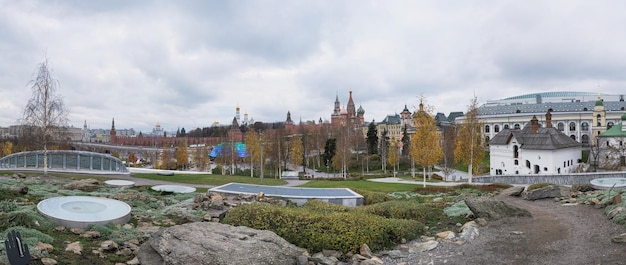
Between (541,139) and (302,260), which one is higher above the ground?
(541,139)

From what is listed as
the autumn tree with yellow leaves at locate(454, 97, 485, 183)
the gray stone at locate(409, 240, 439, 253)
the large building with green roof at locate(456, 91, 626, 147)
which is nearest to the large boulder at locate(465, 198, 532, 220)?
the gray stone at locate(409, 240, 439, 253)

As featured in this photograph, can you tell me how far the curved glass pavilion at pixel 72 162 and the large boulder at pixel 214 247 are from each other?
24147 mm

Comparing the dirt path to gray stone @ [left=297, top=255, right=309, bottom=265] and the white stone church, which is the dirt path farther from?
the white stone church

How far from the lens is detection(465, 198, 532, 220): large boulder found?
43.4 feet

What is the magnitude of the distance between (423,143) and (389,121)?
95.9 meters

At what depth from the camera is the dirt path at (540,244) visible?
9250mm

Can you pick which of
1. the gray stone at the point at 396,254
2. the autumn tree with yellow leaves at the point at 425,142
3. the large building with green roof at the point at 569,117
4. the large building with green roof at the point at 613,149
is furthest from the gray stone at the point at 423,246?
A: the large building with green roof at the point at 569,117

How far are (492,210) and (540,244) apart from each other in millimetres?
3142

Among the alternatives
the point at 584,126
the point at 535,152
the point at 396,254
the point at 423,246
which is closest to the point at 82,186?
the point at 396,254

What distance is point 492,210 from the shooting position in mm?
13438

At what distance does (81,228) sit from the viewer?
10539 millimetres

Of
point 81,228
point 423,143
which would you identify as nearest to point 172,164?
point 423,143

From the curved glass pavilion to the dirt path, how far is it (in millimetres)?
27601

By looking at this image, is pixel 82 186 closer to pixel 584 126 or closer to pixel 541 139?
pixel 541 139
